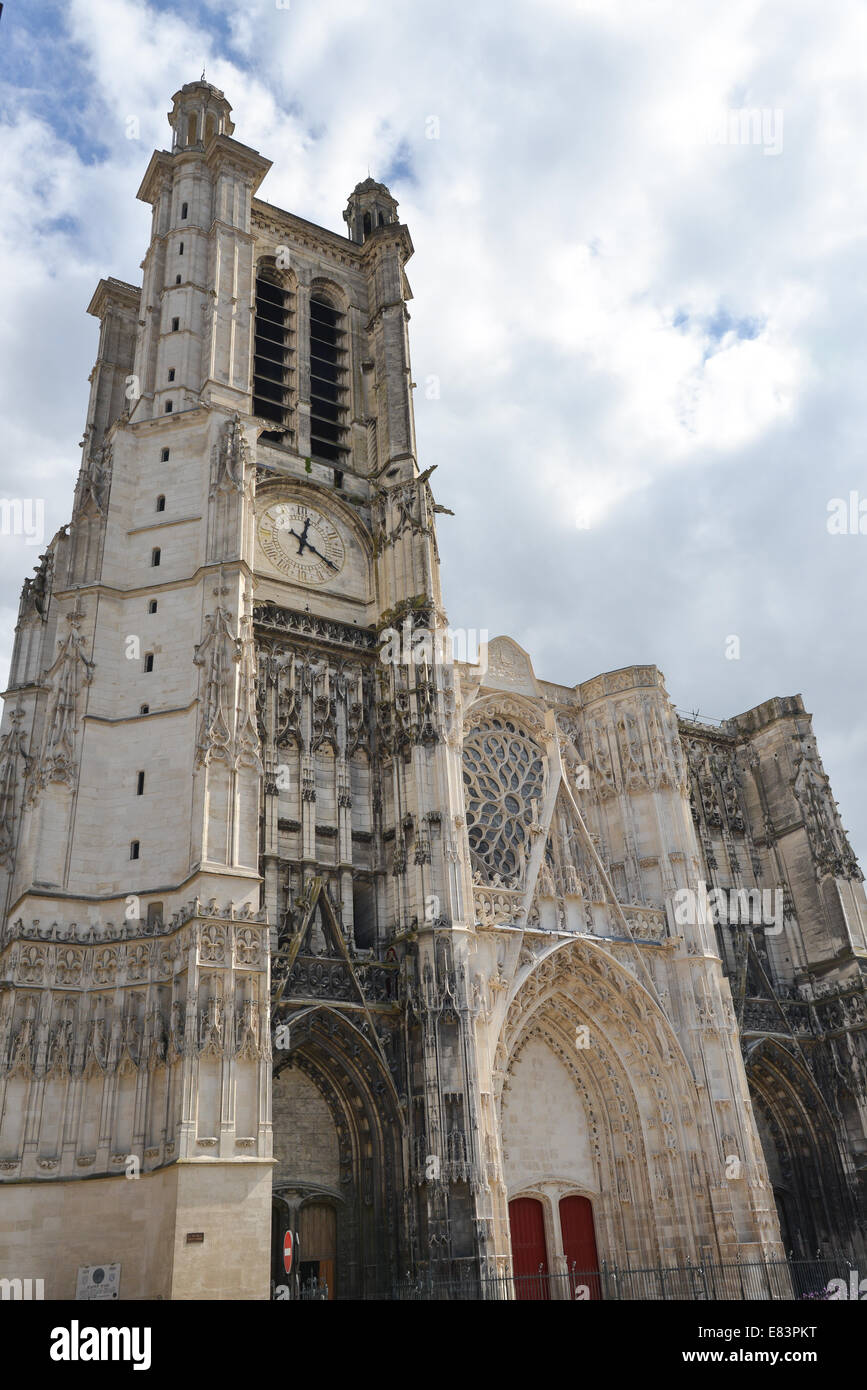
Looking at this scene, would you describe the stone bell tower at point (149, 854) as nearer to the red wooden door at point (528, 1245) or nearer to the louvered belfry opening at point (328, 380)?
the louvered belfry opening at point (328, 380)

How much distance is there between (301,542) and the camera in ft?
84.7

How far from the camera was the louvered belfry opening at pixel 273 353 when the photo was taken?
28423 millimetres

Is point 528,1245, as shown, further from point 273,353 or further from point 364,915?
point 273,353

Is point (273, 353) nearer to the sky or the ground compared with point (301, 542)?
nearer to the sky

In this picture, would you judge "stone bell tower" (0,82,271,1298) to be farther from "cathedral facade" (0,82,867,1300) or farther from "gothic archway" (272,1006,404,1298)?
"gothic archway" (272,1006,404,1298)

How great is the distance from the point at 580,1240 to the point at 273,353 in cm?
2404

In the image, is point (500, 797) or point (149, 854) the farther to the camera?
point (500, 797)

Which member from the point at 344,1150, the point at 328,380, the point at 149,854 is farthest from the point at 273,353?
the point at 344,1150

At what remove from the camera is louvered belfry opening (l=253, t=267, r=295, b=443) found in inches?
1119

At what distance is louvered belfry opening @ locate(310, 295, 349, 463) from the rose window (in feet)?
30.1

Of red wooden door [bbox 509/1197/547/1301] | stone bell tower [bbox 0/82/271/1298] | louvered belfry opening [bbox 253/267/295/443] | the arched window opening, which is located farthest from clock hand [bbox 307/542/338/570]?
red wooden door [bbox 509/1197/547/1301]

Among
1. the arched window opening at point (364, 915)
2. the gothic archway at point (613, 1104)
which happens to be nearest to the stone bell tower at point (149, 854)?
the arched window opening at point (364, 915)

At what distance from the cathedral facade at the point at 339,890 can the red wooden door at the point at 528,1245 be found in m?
0.07
